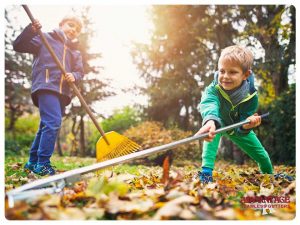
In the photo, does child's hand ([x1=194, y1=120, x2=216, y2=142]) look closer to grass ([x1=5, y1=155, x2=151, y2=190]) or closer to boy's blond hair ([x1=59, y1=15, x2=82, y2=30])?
grass ([x1=5, y1=155, x2=151, y2=190])

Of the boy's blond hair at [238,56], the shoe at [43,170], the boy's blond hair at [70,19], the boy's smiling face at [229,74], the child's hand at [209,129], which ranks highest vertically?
the boy's blond hair at [70,19]

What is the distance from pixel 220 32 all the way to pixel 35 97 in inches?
111

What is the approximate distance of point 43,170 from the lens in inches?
83.4

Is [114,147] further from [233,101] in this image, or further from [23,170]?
[233,101]

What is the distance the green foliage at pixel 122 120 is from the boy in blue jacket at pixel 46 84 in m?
3.02

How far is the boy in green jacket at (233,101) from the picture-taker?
2.00 m

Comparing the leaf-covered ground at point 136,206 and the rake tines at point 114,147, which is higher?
the rake tines at point 114,147

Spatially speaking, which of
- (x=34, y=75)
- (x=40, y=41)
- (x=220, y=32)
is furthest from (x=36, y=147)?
(x=220, y=32)

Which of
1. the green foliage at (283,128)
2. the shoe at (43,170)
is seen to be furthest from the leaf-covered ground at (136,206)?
the green foliage at (283,128)

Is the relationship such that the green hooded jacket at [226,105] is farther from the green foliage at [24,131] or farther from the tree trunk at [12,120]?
the tree trunk at [12,120]

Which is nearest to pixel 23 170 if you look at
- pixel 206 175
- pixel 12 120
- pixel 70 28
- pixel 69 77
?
pixel 69 77

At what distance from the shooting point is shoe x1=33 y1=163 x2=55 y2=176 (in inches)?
81.8

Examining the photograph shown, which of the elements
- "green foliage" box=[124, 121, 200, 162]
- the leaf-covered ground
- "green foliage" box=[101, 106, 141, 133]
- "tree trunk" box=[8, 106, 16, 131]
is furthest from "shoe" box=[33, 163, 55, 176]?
"tree trunk" box=[8, 106, 16, 131]

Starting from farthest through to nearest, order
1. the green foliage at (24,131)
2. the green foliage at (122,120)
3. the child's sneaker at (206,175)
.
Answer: the green foliage at (24,131), the green foliage at (122,120), the child's sneaker at (206,175)
